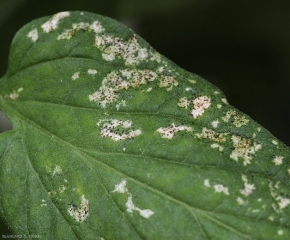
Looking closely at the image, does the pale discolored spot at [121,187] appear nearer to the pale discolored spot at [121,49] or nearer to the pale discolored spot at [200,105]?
the pale discolored spot at [200,105]

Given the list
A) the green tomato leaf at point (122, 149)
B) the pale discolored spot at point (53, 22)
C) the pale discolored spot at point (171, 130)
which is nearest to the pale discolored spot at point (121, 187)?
the green tomato leaf at point (122, 149)

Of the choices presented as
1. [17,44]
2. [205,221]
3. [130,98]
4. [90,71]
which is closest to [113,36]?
[90,71]

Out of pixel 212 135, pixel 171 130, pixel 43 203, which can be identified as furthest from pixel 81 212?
pixel 212 135

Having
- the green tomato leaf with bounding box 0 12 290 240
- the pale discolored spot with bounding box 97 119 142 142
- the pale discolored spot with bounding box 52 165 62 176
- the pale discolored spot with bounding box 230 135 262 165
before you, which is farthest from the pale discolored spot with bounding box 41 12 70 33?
the pale discolored spot with bounding box 230 135 262 165

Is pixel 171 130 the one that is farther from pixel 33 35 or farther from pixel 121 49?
pixel 33 35

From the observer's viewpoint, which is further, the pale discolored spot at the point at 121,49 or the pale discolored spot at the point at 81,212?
the pale discolored spot at the point at 121,49

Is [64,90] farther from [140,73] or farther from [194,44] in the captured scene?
[194,44]

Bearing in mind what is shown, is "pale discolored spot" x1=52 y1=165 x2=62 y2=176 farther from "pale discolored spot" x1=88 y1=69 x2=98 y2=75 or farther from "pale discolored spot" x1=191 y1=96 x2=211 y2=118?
"pale discolored spot" x1=191 y1=96 x2=211 y2=118
